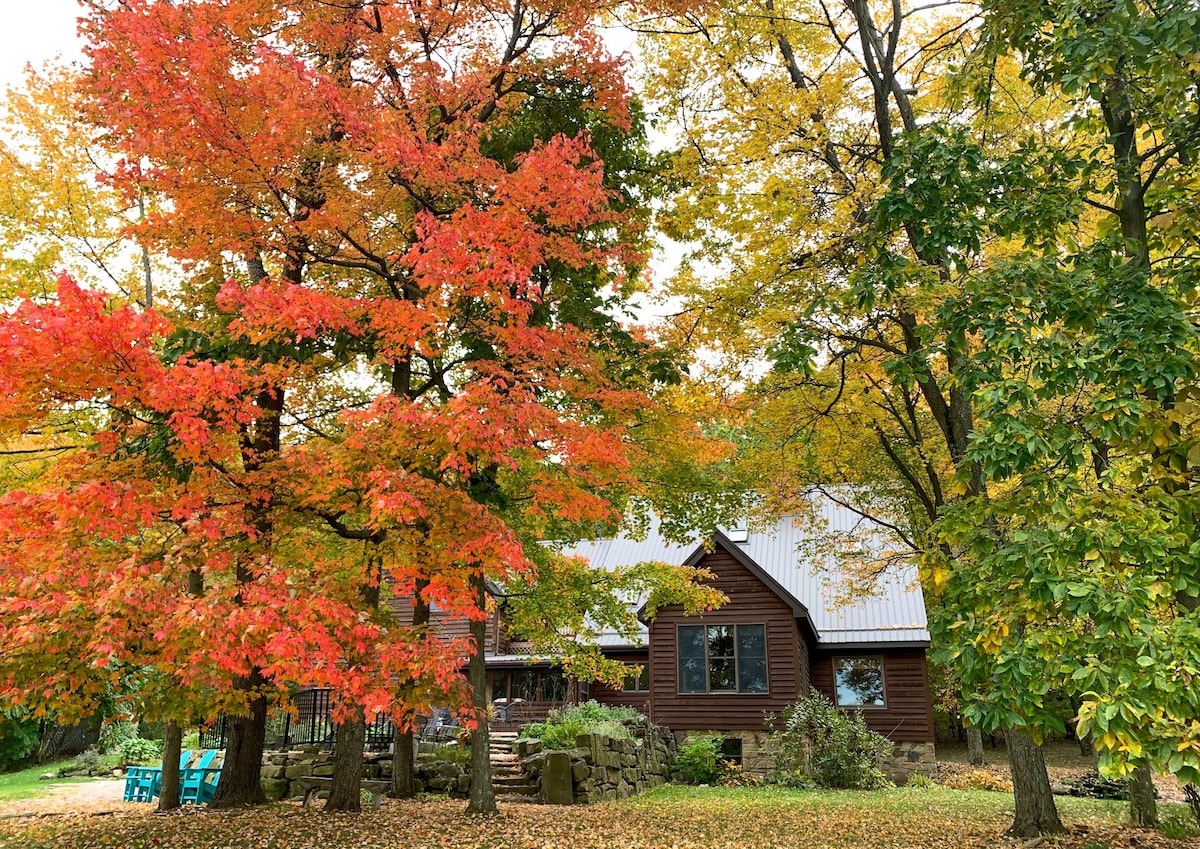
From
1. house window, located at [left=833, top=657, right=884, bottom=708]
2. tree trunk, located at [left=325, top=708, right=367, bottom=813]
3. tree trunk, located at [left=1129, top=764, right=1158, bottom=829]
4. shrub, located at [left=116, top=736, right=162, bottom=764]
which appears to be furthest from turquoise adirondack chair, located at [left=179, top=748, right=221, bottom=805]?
house window, located at [left=833, top=657, right=884, bottom=708]

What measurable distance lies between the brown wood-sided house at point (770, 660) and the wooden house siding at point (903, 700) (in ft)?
0.09

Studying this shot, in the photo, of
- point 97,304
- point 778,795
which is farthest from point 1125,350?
point 778,795

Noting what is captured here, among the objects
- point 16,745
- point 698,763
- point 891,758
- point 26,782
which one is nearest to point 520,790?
point 698,763

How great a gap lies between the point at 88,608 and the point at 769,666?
17.5 metres

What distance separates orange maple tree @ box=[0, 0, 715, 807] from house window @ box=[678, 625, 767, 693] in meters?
11.5

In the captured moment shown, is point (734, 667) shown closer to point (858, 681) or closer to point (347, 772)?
point (858, 681)

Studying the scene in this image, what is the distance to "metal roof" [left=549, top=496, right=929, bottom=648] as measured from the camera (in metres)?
20.7

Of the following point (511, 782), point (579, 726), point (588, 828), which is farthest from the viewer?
point (579, 726)

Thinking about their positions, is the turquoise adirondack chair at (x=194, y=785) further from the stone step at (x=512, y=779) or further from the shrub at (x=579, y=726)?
the shrub at (x=579, y=726)

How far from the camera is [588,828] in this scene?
11.4 metres

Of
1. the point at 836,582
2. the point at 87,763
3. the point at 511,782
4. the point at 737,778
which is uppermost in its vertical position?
the point at 836,582

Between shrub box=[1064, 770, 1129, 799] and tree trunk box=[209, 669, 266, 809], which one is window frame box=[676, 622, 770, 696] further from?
tree trunk box=[209, 669, 266, 809]

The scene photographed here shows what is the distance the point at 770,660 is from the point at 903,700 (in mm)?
3895

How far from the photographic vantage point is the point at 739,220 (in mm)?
11742
